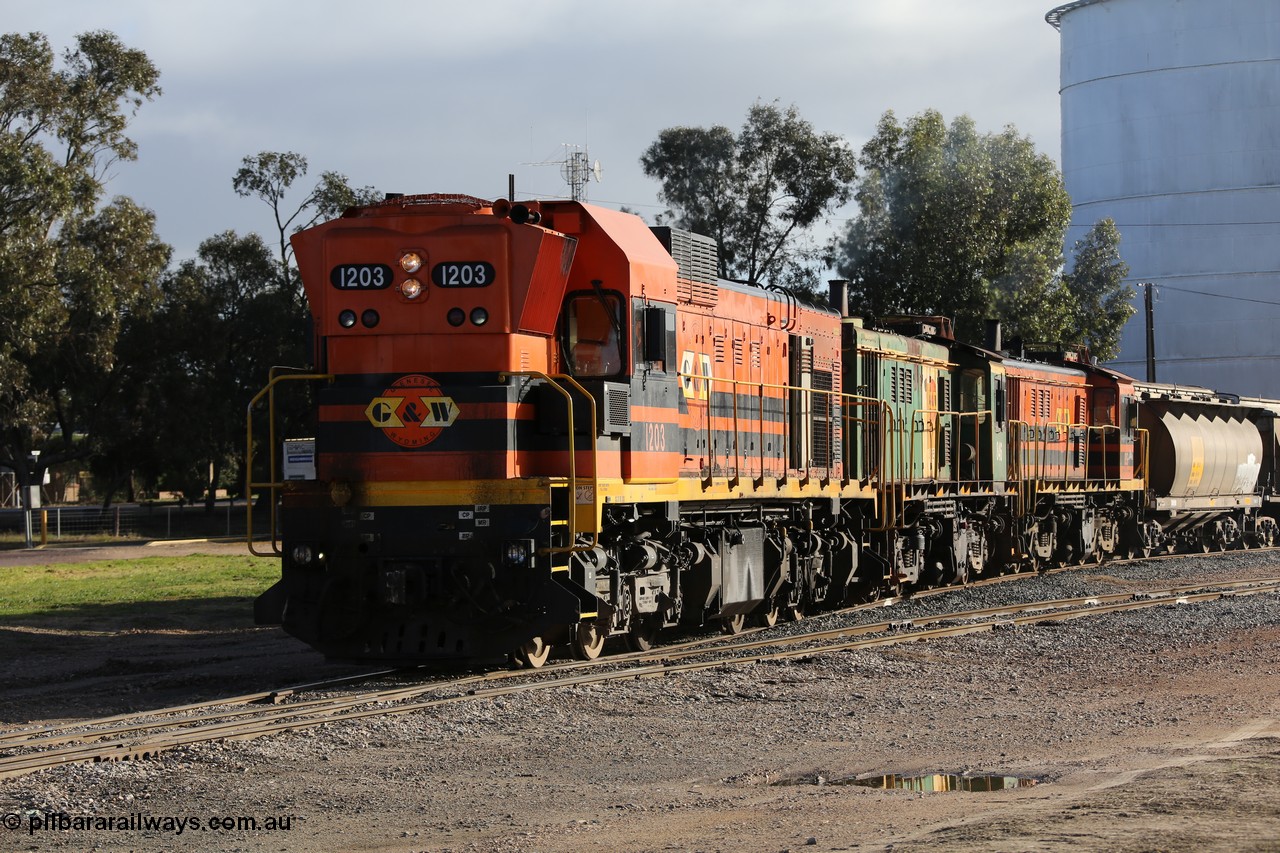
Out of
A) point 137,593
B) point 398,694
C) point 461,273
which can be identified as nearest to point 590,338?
point 461,273

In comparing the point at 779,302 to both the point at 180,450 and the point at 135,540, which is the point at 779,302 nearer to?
the point at 135,540

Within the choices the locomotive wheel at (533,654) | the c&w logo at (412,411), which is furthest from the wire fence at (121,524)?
the c&w logo at (412,411)

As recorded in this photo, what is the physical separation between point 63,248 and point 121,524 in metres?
8.84

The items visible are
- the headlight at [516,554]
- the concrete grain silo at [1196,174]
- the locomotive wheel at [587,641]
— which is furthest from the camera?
the concrete grain silo at [1196,174]

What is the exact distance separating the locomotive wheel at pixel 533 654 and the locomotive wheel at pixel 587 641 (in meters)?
0.41

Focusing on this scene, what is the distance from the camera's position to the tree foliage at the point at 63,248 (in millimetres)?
40625

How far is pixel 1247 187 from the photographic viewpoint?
6525cm

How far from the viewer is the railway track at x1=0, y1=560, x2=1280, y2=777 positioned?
33.8 ft

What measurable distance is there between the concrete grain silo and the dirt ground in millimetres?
53909

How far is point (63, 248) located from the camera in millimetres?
43875

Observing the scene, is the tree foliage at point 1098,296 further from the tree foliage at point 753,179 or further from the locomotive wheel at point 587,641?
the locomotive wheel at point 587,641

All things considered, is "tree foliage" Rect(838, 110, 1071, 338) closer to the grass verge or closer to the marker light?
the grass verge

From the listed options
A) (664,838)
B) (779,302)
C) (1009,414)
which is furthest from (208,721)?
(1009,414)

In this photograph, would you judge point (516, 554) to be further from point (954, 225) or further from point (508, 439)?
point (954, 225)
